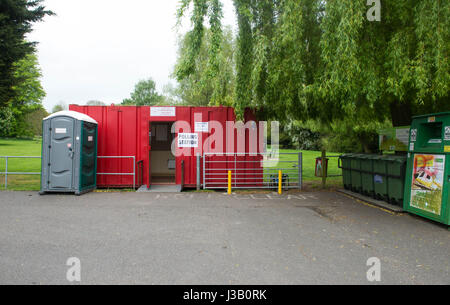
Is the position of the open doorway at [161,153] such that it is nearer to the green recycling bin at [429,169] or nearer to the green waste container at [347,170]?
the green waste container at [347,170]

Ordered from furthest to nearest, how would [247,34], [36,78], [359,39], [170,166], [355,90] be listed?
1. [36,78]
2. [170,166]
3. [247,34]
4. [359,39]
5. [355,90]

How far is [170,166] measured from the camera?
14352mm

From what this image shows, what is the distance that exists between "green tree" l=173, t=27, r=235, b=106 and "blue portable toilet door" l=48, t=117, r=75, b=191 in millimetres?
3922

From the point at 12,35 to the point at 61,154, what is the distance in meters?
6.93

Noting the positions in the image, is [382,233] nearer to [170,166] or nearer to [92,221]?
[92,221]

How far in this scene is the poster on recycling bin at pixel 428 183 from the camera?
6.30 metres

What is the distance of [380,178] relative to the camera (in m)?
8.52

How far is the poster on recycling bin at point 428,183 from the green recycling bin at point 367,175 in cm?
182

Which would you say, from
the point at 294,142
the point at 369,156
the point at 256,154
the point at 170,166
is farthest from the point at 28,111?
the point at 369,156

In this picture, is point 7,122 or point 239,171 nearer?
point 239,171

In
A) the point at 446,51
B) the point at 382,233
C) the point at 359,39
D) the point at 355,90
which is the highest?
the point at 359,39

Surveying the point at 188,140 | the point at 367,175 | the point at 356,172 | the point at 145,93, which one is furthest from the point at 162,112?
the point at 145,93

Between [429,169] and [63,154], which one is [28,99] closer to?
[63,154]

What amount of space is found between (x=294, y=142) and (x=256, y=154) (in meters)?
40.2
